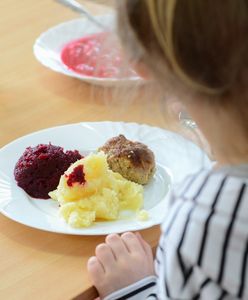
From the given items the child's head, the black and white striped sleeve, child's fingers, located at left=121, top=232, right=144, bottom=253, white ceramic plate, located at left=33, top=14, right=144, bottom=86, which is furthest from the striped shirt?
white ceramic plate, located at left=33, top=14, right=144, bottom=86

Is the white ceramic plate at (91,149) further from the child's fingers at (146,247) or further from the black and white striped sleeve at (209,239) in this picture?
the black and white striped sleeve at (209,239)

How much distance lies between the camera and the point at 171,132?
1.12 m

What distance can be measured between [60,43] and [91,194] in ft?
1.79

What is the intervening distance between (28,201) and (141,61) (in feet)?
1.36

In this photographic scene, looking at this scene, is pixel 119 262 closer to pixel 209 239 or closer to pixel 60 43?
pixel 209 239

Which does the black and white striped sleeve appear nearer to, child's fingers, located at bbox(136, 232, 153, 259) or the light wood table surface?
the light wood table surface

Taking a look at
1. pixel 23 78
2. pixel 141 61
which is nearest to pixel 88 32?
pixel 23 78

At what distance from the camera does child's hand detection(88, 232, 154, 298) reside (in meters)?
0.86

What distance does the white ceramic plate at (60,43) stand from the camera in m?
1.26

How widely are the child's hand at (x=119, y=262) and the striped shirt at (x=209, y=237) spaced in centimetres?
19

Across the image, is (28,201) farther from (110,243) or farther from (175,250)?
(175,250)

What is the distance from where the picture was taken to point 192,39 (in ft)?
1.82

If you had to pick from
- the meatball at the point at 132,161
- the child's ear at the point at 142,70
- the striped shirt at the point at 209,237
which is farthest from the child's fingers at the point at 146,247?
the child's ear at the point at 142,70

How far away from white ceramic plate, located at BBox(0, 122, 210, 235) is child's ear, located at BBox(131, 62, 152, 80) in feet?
1.03
